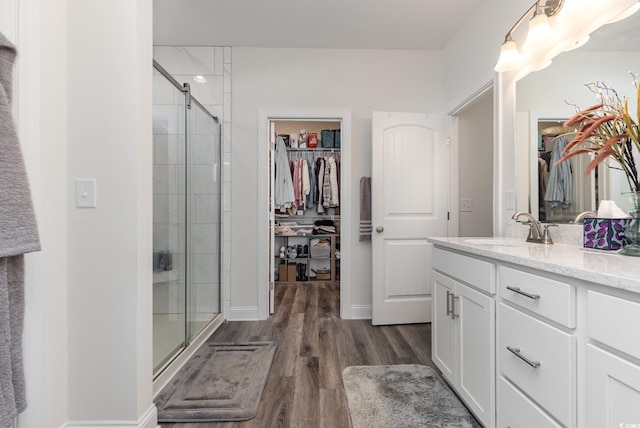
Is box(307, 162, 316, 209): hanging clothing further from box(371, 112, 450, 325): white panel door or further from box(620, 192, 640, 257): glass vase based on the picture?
box(620, 192, 640, 257): glass vase

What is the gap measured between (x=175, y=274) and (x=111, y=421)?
3.24 ft

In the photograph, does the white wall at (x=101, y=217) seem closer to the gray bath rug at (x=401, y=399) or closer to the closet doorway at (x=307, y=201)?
the gray bath rug at (x=401, y=399)

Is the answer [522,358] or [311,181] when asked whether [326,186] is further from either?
[522,358]

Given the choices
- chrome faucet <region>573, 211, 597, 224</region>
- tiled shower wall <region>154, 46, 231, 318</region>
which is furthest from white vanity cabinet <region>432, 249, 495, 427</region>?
tiled shower wall <region>154, 46, 231, 318</region>

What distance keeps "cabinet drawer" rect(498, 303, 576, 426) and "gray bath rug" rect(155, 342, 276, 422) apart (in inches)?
45.6

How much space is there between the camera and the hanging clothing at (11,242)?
0.80 metres

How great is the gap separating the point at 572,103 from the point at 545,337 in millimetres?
1164

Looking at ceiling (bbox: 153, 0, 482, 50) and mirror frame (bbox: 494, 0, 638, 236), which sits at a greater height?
ceiling (bbox: 153, 0, 482, 50)

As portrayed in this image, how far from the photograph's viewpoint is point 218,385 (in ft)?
5.39

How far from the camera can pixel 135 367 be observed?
1168 mm

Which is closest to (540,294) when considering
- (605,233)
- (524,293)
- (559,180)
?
(524,293)

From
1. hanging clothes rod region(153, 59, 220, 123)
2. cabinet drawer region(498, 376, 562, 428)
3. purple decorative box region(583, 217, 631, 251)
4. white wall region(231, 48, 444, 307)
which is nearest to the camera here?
cabinet drawer region(498, 376, 562, 428)

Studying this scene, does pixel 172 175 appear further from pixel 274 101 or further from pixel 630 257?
pixel 630 257

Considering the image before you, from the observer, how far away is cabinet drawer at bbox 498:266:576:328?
83 cm
